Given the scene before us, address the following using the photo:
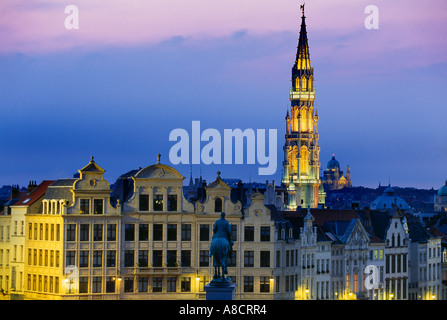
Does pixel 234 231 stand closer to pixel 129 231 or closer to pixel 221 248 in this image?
pixel 129 231

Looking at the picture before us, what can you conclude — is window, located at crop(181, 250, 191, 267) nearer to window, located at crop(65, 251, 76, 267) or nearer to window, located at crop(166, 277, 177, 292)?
window, located at crop(166, 277, 177, 292)

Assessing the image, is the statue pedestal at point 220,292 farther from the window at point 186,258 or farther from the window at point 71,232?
the window at point 186,258

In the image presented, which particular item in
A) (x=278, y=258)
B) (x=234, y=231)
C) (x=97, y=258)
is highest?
(x=234, y=231)

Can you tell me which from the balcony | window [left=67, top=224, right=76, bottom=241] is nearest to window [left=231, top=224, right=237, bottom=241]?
the balcony

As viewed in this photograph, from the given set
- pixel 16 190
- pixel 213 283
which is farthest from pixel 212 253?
pixel 16 190

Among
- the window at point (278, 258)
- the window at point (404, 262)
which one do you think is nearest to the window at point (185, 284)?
the window at point (278, 258)

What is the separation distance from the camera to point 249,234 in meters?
121

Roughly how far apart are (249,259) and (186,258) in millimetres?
5519

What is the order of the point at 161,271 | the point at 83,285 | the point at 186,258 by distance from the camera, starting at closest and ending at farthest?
the point at 83,285, the point at 161,271, the point at 186,258

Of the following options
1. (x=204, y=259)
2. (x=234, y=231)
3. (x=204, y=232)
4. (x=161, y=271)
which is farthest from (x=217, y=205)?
(x=161, y=271)

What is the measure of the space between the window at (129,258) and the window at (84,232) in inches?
137

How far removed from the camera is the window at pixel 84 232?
117312mm
